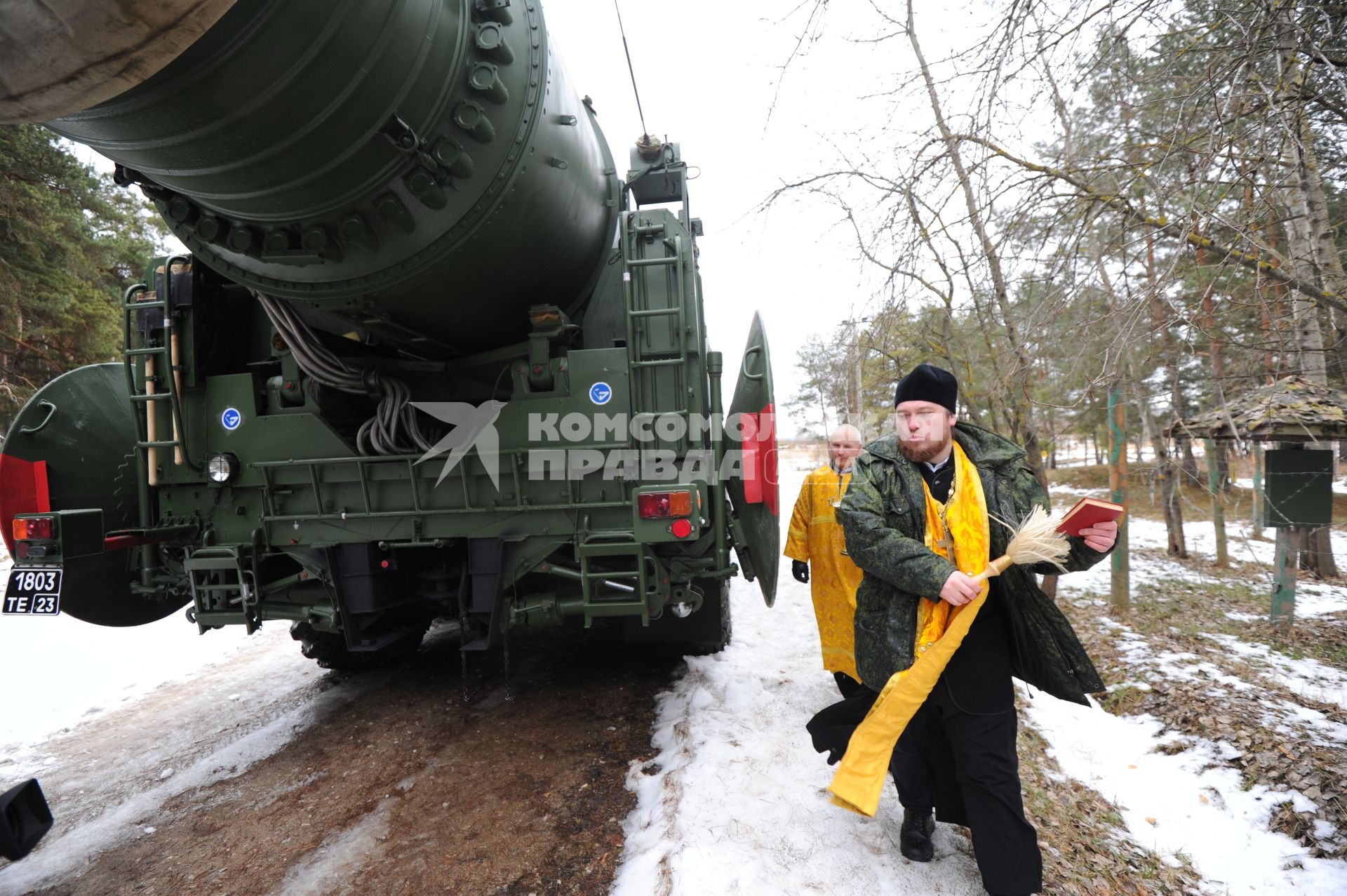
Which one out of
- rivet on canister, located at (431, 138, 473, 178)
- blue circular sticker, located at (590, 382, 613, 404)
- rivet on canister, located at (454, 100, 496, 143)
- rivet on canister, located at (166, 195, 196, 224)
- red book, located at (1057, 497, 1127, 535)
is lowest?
red book, located at (1057, 497, 1127, 535)

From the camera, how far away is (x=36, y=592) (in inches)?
123

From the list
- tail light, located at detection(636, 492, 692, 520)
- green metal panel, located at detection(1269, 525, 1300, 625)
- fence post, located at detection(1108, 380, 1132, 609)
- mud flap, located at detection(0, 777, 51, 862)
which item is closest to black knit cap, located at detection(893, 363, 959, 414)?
tail light, located at detection(636, 492, 692, 520)

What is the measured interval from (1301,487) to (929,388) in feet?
18.3

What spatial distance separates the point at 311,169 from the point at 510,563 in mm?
1999

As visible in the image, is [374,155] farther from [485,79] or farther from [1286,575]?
[1286,575]

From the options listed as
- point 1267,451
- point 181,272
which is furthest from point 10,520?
point 1267,451

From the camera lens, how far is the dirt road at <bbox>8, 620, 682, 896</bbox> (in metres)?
2.58

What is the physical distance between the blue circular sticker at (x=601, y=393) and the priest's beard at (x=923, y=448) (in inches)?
61.3

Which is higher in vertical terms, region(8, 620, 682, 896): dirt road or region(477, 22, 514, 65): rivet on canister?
region(477, 22, 514, 65): rivet on canister

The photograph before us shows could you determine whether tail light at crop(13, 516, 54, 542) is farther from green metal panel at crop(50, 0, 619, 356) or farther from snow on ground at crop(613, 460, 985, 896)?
snow on ground at crop(613, 460, 985, 896)

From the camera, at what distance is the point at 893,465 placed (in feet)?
7.88

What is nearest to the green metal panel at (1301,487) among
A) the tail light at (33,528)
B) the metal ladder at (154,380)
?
the metal ladder at (154,380)

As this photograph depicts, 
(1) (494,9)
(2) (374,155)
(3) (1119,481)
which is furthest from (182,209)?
(3) (1119,481)

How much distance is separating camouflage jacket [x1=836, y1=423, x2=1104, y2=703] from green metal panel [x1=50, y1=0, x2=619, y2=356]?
2005mm
